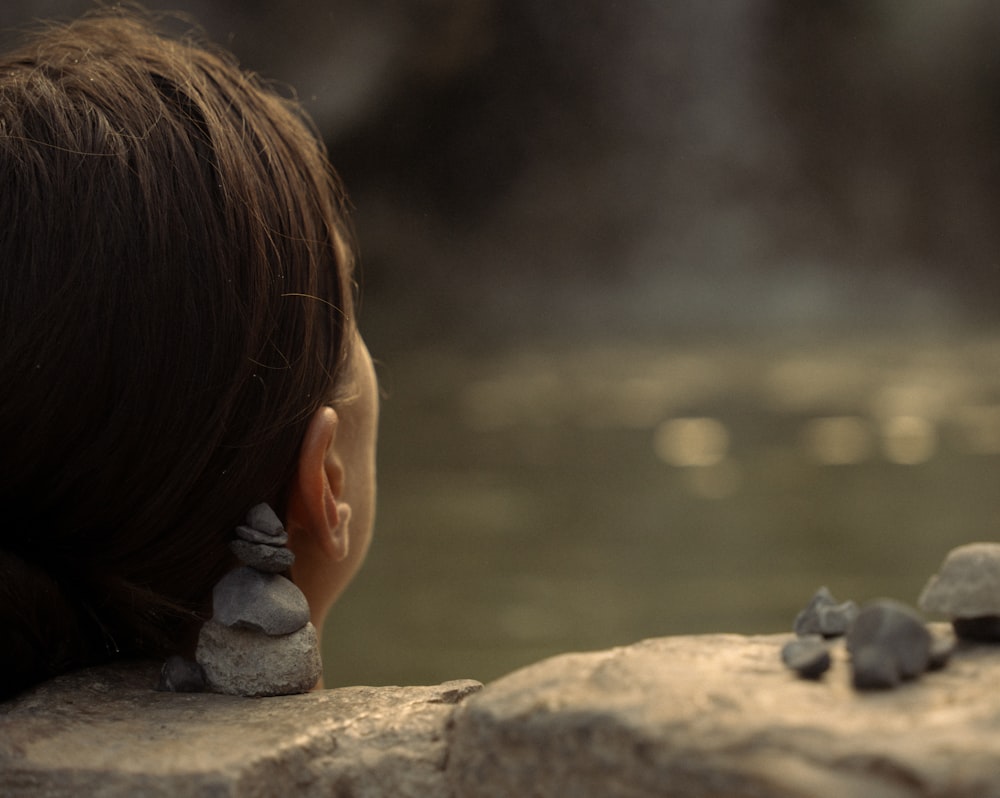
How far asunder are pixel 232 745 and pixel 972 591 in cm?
41

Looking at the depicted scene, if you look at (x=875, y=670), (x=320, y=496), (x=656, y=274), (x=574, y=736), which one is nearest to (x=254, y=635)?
(x=320, y=496)

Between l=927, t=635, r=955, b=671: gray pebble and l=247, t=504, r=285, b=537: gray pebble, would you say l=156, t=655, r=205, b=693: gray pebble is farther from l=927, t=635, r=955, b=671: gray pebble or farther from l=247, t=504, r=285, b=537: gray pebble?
l=927, t=635, r=955, b=671: gray pebble

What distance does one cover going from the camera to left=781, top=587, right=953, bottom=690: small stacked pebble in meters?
0.58

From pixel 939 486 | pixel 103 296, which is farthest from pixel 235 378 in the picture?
pixel 939 486

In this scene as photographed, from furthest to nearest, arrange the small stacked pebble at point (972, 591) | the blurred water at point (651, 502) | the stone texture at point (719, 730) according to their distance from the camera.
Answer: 1. the blurred water at point (651, 502)
2. the small stacked pebble at point (972, 591)
3. the stone texture at point (719, 730)

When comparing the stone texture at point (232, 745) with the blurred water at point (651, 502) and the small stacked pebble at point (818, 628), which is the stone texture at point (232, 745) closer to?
the small stacked pebble at point (818, 628)

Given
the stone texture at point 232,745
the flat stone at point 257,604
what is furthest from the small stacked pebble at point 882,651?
the flat stone at point 257,604

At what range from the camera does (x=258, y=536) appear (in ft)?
2.71

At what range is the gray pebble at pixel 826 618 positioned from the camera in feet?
2.24

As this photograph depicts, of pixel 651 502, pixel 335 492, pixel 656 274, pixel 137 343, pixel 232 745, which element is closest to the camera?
pixel 232 745

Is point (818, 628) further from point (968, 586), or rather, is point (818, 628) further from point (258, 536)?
point (258, 536)

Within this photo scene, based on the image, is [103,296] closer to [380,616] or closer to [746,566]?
[380,616]

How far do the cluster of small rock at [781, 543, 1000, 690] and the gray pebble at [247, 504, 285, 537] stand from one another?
0.36m

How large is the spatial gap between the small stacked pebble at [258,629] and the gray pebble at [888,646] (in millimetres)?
387
